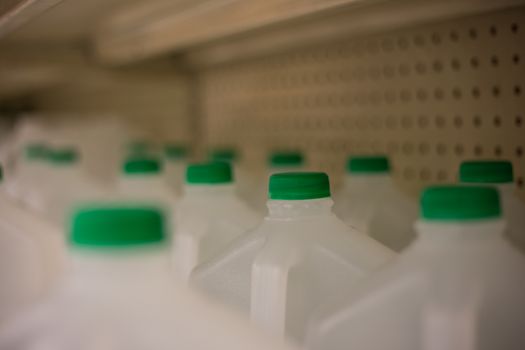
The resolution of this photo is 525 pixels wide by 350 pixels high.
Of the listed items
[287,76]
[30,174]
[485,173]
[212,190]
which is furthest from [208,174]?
[287,76]

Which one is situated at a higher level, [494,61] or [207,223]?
[494,61]

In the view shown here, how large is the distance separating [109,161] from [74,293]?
1427mm

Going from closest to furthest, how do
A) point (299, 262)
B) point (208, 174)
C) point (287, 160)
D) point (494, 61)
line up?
1. point (299, 262)
2. point (208, 174)
3. point (494, 61)
4. point (287, 160)

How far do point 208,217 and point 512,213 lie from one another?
0.39 meters

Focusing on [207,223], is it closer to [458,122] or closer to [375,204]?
[375,204]

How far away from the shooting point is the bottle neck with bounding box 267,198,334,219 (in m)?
0.70

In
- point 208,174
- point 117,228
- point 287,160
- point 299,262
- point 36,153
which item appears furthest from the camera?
point 36,153

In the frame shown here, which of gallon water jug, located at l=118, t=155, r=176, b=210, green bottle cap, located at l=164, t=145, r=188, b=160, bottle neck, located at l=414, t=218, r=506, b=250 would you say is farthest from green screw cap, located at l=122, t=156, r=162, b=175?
bottle neck, located at l=414, t=218, r=506, b=250

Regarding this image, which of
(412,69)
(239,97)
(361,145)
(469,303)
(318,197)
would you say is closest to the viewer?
(469,303)

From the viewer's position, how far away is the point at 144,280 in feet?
1.79

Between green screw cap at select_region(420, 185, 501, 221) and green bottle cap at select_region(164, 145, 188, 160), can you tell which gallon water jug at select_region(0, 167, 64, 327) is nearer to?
green screw cap at select_region(420, 185, 501, 221)

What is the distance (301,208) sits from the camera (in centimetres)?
70

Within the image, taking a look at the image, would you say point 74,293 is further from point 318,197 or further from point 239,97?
point 239,97

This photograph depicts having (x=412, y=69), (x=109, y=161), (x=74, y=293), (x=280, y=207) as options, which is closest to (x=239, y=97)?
(x=109, y=161)
